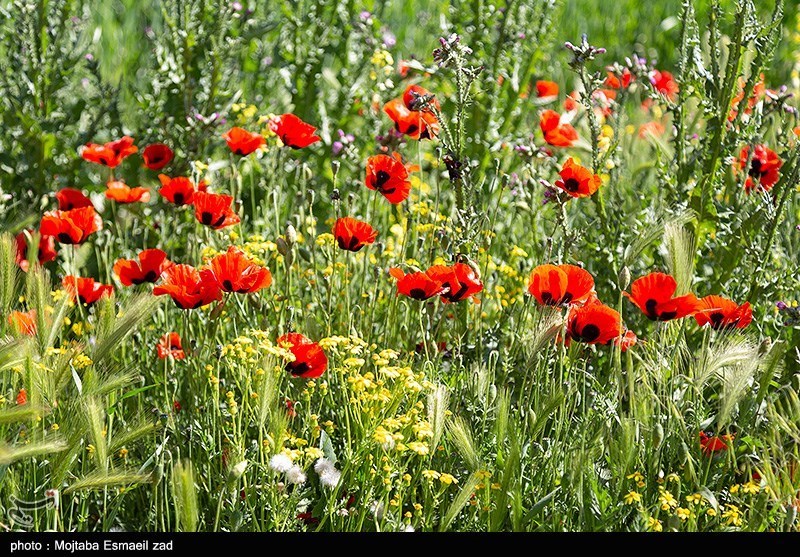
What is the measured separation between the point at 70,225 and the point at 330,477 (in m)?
0.89

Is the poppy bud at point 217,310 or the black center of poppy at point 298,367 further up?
the poppy bud at point 217,310

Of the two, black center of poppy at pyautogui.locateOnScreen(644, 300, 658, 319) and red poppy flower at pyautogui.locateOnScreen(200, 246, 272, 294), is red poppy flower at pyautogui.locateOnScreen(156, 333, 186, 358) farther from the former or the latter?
black center of poppy at pyautogui.locateOnScreen(644, 300, 658, 319)

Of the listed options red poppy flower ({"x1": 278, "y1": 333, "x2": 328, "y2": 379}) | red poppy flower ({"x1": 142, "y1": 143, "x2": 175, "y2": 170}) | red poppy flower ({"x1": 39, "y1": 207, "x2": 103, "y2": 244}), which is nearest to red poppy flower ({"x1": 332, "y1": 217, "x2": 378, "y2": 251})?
red poppy flower ({"x1": 278, "y1": 333, "x2": 328, "y2": 379})

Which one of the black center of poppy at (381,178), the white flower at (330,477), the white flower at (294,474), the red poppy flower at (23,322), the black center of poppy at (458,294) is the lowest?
the white flower at (330,477)

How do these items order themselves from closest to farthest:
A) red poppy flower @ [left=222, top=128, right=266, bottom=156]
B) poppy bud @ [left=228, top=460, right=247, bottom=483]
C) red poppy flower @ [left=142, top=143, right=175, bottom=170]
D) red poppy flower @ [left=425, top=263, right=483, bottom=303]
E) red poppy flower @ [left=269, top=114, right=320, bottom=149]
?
poppy bud @ [left=228, top=460, right=247, bottom=483]
red poppy flower @ [left=425, top=263, right=483, bottom=303]
red poppy flower @ [left=269, top=114, right=320, bottom=149]
red poppy flower @ [left=222, top=128, right=266, bottom=156]
red poppy flower @ [left=142, top=143, right=175, bottom=170]

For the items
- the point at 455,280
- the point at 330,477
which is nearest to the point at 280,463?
the point at 330,477

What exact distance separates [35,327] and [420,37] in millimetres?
3897

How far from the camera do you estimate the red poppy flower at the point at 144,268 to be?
8.09 feet

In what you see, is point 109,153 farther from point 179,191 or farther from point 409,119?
point 409,119

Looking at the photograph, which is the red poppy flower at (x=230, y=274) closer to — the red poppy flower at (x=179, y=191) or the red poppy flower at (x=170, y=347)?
the red poppy flower at (x=170, y=347)

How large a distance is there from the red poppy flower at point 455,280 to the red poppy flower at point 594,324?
0.22m

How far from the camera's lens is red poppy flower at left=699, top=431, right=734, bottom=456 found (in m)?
2.13

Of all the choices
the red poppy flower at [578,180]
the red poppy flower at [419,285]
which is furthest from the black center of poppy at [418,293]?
the red poppy flower at [578,180]

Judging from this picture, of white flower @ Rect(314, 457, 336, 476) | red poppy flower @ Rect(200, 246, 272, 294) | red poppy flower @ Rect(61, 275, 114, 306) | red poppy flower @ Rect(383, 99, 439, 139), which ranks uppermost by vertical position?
red poppy flower @ Rect(383, 99, 439, 139)
